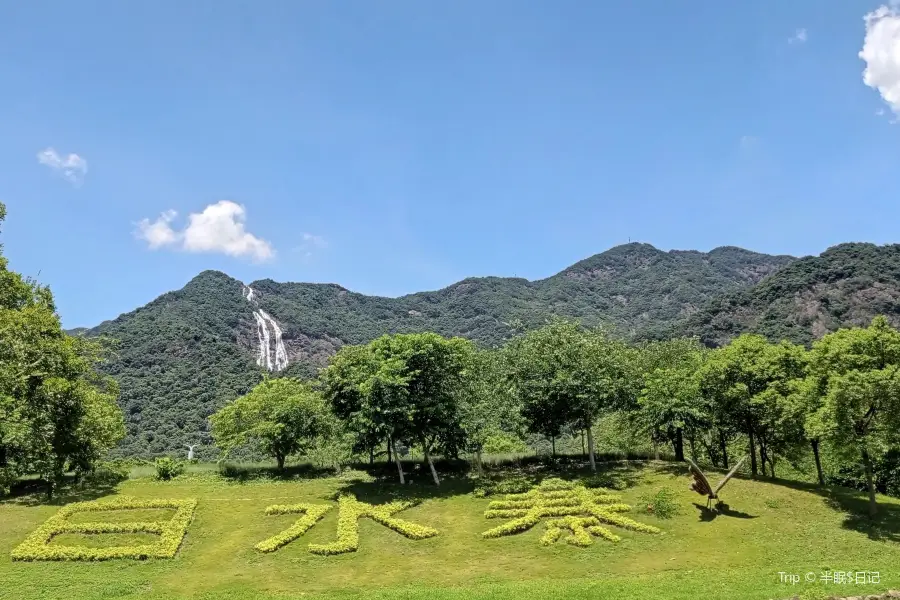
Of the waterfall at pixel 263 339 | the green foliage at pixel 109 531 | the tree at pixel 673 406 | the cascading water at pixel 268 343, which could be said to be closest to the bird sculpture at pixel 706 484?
the tree at pixel 673 406

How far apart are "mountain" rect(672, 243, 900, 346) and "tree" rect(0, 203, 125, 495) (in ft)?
301

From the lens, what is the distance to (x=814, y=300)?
101 meters

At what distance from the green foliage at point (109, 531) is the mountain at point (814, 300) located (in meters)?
89.4

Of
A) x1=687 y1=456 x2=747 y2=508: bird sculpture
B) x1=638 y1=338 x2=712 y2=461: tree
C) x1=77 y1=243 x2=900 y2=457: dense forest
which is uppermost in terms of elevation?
x1=77 y1=243 x2=900 y2=457: dense forest

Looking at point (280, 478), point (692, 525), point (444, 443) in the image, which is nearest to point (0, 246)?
point (280, 478)

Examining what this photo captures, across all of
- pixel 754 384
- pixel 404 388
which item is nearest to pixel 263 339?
pixel 404 388

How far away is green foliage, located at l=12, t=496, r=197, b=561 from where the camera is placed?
23047mm

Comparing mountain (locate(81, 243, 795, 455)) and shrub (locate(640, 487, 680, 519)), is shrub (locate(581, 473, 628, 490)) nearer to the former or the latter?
shrub (locate(640, 487, 680, 519))

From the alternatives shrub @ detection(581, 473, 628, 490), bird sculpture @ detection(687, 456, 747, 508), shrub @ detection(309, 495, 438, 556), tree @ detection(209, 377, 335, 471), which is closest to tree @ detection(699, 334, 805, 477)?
bird sculpture @ detection(687, 456, 747, 508)

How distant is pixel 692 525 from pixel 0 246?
49.2m

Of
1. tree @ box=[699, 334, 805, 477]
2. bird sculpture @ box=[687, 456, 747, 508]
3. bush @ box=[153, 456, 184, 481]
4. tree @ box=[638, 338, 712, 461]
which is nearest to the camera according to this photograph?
bird sculpture @ box=[687, 456, 747, 508]

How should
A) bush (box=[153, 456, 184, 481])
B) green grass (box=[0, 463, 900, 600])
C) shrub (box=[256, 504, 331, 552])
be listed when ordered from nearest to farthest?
1. green grass (box=[0, 463, 900, 600])
2. shrub (box=[256, 504, 331, 552])
3. bush (box=[153, 456, 184, 481])

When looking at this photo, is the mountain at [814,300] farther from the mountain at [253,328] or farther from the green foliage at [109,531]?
the green foliage at [109,531]

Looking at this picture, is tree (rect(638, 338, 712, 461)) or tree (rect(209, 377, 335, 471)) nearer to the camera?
tree (rect(638, 338, 712, 461))
